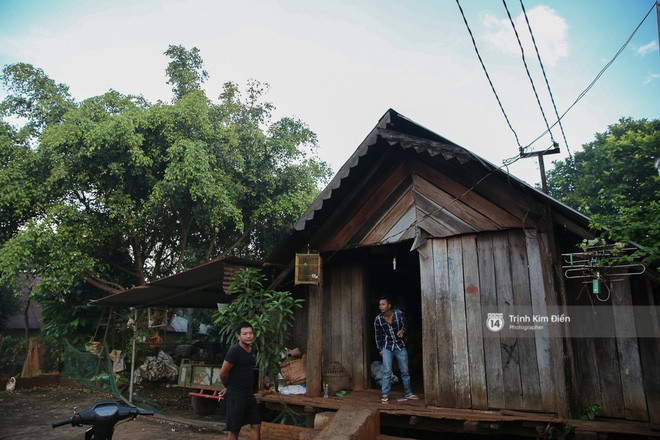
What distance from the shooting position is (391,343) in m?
7.23

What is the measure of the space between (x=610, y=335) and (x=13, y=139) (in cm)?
1737

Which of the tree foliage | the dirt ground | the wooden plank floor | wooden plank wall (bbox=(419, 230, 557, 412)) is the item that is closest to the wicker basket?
the wooden plank floor

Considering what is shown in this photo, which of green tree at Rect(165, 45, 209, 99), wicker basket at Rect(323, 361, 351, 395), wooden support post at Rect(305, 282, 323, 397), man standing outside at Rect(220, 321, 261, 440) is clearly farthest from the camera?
green tree at Rect(165, 45, 209, 99)

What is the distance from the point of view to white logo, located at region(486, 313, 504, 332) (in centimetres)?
620

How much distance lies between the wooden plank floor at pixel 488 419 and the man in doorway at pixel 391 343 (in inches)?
12.5

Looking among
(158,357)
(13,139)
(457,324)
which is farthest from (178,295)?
(13,139)

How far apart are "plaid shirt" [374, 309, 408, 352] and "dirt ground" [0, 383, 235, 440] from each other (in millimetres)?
3921

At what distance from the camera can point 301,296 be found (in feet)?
31.7

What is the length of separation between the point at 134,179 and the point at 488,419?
12.5m

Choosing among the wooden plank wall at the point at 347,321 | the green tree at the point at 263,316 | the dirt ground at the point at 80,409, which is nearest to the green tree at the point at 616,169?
the wooden plank wall at the point at 347,321

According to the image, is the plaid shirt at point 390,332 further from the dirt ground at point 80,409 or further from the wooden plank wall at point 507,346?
the dirt ground at point 80,409

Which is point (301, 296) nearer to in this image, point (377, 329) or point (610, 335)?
point (377, 329)

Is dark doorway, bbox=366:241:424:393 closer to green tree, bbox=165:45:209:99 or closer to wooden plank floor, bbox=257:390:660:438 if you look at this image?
wooden plank floor, bbox=257:390:660:438

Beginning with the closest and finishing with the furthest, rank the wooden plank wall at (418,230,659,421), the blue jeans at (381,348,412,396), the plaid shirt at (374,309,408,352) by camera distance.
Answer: the wooden plank wall at (418,230,659,421) → the blue jeans at (381,348,412,396) → the plaid shirt at (374,309,408,352)
